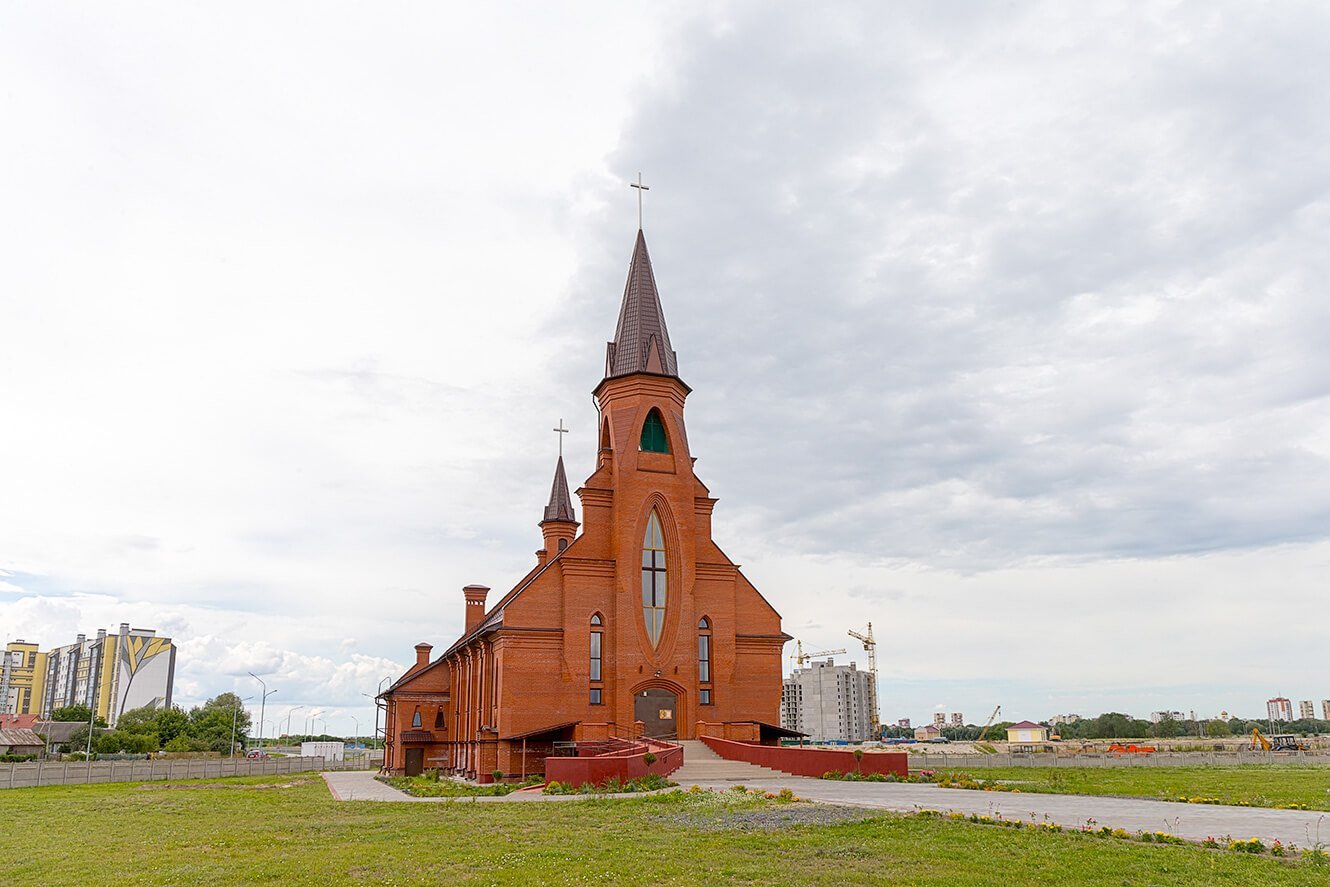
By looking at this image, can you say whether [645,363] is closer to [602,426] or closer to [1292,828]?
[602,426]

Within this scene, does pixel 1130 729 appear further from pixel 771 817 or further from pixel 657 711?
pixel 771 817

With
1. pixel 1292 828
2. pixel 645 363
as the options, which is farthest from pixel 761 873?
pixel 645 363

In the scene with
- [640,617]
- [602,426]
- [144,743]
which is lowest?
[144,743]

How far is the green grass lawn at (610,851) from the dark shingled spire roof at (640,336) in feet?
73.5

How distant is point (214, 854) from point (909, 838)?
36.3 feet

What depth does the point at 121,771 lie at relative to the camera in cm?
5066

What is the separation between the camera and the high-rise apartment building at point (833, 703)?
617ft

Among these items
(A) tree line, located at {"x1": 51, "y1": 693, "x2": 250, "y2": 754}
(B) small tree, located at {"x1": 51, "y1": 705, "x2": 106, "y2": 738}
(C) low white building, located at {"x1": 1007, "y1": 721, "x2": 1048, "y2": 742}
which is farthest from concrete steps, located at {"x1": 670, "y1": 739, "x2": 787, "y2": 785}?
(B) small tree, located at {"x1": 51, "y1": 705, "x2": 106, "y2": 738}

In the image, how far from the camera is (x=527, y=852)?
14.9 meters

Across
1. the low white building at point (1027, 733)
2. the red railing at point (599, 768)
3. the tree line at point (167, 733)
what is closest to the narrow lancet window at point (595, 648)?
the red railing at point (599, 768)

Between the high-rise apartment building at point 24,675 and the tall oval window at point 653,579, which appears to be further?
the high-rise apartment building at point 24,675

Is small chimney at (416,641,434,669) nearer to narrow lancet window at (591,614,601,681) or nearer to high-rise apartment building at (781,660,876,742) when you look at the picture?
narrow lancet window at (591,614,601,681)

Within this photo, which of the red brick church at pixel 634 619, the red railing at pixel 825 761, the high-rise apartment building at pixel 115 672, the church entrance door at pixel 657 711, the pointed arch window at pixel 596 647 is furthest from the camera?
the high-rise apartment building at pixel 115 672

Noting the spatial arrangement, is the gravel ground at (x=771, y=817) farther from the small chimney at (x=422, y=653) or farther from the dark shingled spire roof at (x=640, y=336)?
the small chimney at (x=422, y=653)
